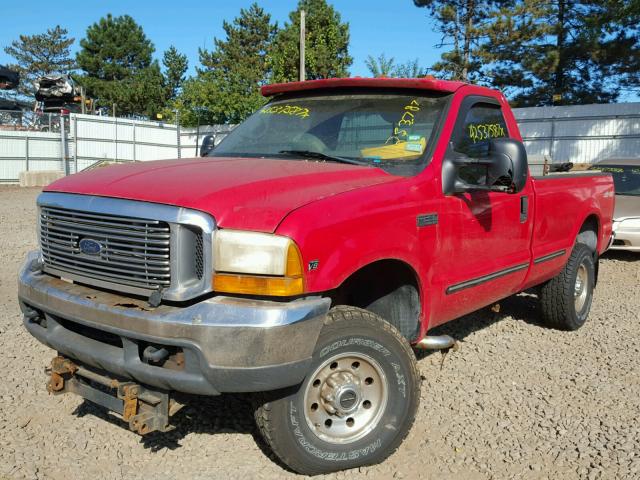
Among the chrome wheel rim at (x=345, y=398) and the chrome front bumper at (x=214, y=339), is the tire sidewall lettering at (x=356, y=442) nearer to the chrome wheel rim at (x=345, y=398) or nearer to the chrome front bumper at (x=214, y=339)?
the chrome wheel rim at (x=345, y=398)

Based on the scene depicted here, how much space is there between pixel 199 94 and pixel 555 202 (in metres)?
32.9

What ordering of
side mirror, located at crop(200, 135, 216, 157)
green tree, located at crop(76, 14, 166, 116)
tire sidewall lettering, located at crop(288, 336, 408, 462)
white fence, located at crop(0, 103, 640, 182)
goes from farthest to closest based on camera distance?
green tree, located at crop(76, 14, 166, 116) < white fence, located at crop(0, 103, 640, 182) < side mirror, located at crop(200, 135, 216, 157) < tire sidewall lettering, located at crop(288, 336, 408, 462)

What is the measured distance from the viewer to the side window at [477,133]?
13.0 ft

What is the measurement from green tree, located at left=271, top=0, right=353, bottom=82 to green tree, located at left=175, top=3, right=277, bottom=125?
9.05 feet

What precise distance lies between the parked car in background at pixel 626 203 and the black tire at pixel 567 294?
370cm

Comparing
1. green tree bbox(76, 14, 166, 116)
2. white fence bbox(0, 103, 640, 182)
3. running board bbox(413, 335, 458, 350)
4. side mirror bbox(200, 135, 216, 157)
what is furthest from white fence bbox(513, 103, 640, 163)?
green tree bbox(76, 14, 166, 116)

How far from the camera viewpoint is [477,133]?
4254mm

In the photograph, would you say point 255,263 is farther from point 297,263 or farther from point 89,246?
point 89,246

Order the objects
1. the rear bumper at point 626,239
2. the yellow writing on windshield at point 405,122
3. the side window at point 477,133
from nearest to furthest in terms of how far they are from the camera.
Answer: the yellow writing on windshield at point 405,122, the side window at point 477,133, the rear bumper at point 626,239

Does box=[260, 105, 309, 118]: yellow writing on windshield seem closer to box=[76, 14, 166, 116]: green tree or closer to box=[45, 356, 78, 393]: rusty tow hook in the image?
box=[45, 356, 78, 393]: rusty tow hook

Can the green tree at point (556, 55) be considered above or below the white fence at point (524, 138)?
above

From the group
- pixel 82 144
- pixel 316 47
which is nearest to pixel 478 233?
pixel 82 144

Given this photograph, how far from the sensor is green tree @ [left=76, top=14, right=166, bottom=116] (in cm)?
5328

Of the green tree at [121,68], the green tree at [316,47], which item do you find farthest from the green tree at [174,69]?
the green tree at [316,47]
